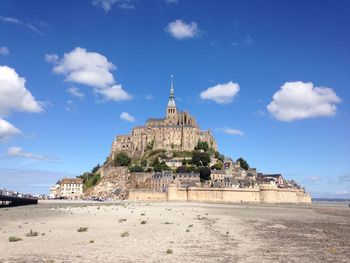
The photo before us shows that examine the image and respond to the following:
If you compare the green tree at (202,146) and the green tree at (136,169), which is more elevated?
the green tree at (202,146)

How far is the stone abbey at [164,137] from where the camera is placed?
130 m

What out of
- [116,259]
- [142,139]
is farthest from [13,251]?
[142,139]

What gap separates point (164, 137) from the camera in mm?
131125

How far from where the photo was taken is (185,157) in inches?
4788

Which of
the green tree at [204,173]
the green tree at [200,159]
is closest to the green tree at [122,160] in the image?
the green tree at [200,159]

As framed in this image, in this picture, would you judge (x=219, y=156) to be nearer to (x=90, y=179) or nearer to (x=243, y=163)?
(x=243, y=163)

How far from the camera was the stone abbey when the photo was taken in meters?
130

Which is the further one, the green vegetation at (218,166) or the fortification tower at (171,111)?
the fortification tower at (171,111)

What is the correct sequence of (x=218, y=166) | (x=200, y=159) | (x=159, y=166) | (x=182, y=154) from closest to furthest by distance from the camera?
(x=159, y=166) < (x=218, y=166) < (x=200, y=159) < (x=182, y=154)

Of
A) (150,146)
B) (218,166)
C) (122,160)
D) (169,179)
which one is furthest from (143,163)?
(218,166)

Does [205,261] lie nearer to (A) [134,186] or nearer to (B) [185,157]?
(A) [134,186]

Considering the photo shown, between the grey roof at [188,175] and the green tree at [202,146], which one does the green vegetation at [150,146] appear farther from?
the grey roof at [188,175]

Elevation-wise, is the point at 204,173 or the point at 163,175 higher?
the point at 204,173

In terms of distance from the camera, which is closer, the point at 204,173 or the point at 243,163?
the point at 204,173
